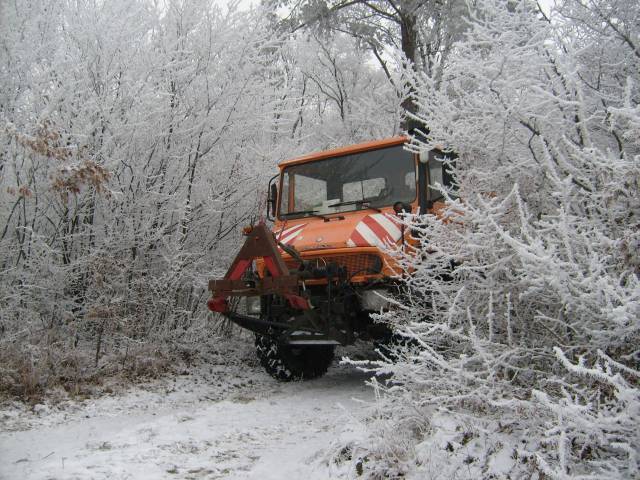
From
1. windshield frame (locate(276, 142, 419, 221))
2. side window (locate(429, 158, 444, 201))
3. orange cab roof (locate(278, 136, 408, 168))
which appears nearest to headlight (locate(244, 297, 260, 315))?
windshield frame (locate(276, 142, 419, 221))

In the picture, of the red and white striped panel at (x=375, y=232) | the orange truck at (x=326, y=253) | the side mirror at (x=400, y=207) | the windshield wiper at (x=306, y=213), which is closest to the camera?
the side mirror at (x=400, y=207)

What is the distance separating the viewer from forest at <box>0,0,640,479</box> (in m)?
2.73

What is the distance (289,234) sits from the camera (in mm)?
6188

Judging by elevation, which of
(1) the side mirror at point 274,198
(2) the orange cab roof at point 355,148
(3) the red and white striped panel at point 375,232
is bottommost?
(3) the red and white striped panel at point 375,232

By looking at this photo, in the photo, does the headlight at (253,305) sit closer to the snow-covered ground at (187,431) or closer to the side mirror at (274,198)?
the snow-covered ground at (187,431)

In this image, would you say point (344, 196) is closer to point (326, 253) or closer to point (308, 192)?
point (308, 192)

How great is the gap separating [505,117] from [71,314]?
193 inches

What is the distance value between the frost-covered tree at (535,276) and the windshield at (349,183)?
1.62 meters

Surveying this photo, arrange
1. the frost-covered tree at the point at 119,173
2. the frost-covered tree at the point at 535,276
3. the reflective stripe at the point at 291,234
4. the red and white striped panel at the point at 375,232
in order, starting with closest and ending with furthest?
1. the frost-covered tree at the point at 535,276
2. the red and white striped panel at the point at 375,232
3. the frost-covered tree at the point at 119,173
4. the reflective stripe at the point at 291,234

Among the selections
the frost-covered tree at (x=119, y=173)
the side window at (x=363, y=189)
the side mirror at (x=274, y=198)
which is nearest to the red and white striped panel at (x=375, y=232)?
the side window at (x=363, y=189)

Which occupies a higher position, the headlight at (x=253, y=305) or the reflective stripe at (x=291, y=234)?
the reflective stripe at (x=291, y=234)

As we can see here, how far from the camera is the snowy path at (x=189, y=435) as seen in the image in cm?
340

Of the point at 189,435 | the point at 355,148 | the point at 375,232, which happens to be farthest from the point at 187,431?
the point at 355,148

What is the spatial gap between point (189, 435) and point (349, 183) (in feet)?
10.1
